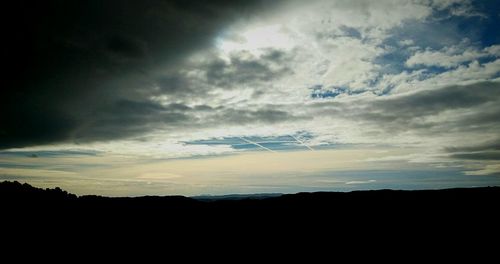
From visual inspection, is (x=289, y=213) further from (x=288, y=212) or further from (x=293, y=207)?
(x=293, y=207)

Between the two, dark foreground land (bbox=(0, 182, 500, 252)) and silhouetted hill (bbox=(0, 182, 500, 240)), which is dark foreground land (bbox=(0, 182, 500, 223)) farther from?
dark foreground land (bbox=(0, 182, 500, 252))

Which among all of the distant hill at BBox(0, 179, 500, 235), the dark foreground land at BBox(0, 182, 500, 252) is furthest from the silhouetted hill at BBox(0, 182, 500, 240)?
the dark foreground land at BBox(0, 182, 500, 252)

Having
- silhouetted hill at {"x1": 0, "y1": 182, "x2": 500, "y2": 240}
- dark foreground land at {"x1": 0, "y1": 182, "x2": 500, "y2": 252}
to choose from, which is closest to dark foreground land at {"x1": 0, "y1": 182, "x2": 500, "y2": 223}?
silhouetted hill at {"x1": 0, "y1": 182, "x2": 500, "y2": 240}

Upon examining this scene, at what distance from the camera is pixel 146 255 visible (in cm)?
3000

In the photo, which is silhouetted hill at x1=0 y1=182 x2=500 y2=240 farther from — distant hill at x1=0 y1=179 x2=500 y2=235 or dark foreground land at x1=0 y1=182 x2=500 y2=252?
dark foreground land at x1=0 y1=182 x2=500 y2=252

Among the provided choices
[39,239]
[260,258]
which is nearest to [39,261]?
[39,239]

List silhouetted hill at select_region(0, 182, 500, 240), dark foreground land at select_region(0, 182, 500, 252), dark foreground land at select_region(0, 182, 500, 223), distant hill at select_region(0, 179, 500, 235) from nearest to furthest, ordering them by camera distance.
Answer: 1. dark foreground land at select_region(0, 182, 500, 252)
2. silhouetted hill at select_region(0, 182, 500, 240)
3. distant hill at select_region(0, 179, 500, 235)
4. dark foreground land at select_region(0, 182, 500, 223)

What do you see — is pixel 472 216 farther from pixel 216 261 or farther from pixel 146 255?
pixel 146 255

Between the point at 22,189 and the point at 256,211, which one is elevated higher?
the point at 22,189

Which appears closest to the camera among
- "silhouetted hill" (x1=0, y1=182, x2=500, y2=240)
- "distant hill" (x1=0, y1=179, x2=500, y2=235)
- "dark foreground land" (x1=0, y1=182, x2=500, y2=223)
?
"silhouetted hill" (x1=0, y1=182, x2=500, y2=240)

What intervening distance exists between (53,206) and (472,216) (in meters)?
56.2

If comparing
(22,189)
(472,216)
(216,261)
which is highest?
(22,189)

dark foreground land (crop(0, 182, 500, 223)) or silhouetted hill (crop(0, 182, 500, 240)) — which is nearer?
silhouetted hill (crop(0, 182, 500, 240))

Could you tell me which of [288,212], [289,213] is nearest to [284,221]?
[289,213]
